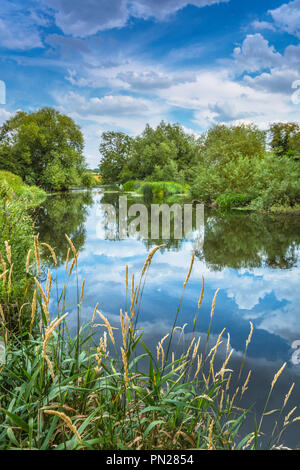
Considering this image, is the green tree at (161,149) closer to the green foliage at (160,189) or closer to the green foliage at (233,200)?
the green foliage at (160,189)

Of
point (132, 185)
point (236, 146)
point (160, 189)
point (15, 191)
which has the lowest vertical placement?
point (15, 191)

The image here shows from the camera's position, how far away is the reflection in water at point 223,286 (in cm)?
377

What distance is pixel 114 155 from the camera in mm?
59906

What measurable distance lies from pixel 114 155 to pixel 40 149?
868 inches

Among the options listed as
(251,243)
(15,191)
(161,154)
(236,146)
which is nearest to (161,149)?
(161,154)

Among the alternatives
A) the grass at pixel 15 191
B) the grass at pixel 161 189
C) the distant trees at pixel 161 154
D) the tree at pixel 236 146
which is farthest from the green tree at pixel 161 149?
the grass at pixel 15 191

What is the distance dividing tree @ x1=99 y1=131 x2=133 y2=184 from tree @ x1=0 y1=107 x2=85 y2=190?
54.6ft

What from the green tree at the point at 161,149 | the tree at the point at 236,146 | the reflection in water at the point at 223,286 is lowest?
the reflection in water at the point at 223,286

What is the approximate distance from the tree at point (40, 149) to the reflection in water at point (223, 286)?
2946 cm

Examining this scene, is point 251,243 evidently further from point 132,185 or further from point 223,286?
point 132,185

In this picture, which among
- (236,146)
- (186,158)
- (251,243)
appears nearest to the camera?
(251,243)

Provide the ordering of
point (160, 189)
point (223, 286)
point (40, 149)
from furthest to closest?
point (40, 149)
point (160, 189)
point (223, 286)

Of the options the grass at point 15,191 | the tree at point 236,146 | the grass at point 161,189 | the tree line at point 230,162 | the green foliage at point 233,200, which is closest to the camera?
the grass at point 15,191

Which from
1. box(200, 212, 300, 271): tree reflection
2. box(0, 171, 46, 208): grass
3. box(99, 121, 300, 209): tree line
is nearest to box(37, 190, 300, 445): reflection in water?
box(200, 212, 300, 271): tree reflection
